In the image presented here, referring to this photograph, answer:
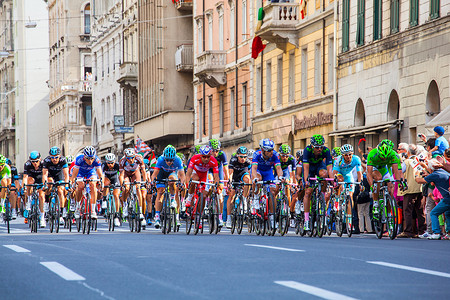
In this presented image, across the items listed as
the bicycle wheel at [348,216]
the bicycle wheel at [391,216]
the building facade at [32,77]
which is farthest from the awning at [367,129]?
the building facade at [32,77]

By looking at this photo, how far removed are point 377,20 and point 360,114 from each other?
340 centimetres

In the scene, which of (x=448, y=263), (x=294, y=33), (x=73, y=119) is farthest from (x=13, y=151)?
(x=448, y=263)

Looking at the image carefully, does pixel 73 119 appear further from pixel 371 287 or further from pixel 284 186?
pixel 371 287

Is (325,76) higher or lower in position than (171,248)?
higher

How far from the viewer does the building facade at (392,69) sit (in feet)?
102

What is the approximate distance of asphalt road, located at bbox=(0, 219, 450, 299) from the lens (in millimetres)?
10031

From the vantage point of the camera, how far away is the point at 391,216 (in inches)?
781

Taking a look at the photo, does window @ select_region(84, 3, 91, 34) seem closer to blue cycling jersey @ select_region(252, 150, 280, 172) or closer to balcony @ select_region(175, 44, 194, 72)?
balcony @ select_region(175, 44, 194, 72)

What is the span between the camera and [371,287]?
1034 centimetres

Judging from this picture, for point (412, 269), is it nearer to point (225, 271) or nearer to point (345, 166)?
point (225, 271)

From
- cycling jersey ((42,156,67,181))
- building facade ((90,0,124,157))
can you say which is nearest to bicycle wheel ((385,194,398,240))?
cycling jersey ((42,156,67,181))

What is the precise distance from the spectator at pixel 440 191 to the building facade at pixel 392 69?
20.7ft

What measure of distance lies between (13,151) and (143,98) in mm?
66555

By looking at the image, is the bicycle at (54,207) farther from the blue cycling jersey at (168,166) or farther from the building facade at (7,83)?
the building facade at (7,83)
